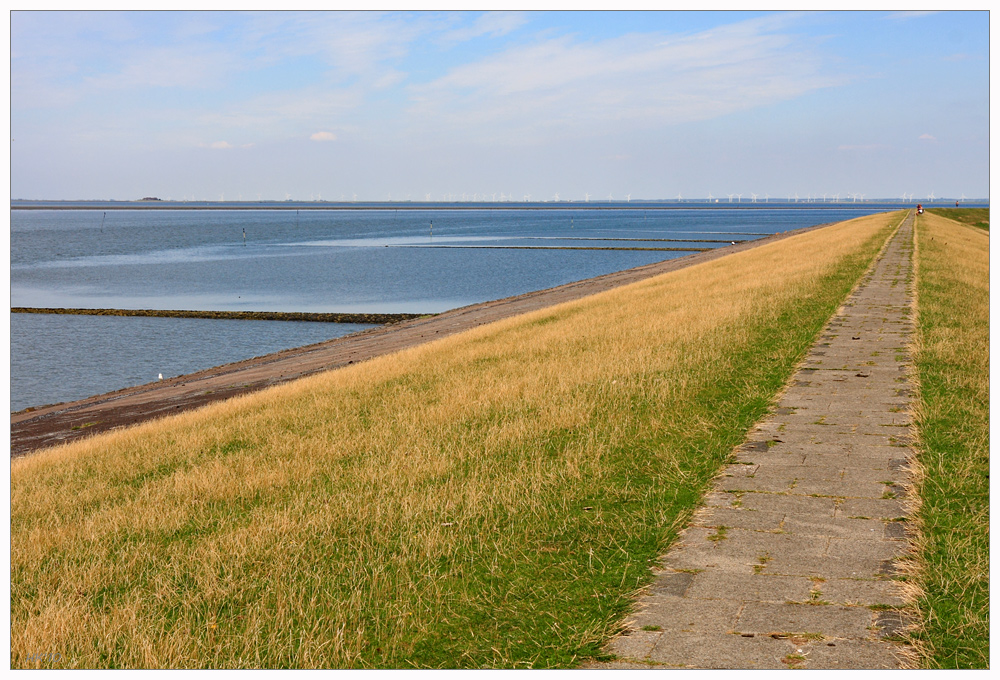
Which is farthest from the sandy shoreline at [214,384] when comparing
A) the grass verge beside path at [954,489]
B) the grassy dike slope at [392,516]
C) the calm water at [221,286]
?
the grass verge beside path at [954,489]

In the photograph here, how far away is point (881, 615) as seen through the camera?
15.6ft

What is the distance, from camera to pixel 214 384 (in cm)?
2580

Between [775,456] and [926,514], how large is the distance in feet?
5.67

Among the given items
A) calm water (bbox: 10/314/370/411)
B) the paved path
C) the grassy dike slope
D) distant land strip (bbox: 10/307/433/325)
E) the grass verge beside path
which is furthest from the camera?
distant land strip (bbox: 10/307/433/325)

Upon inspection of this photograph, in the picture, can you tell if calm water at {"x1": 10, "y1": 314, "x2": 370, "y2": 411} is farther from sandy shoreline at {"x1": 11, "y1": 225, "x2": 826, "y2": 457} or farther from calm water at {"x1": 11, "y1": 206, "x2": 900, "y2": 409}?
sandy shoreline at {"x1": 11, "y1": 225, "x2": 826, "y2": 457}

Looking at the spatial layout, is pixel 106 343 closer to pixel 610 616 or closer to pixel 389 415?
pixel 389 415

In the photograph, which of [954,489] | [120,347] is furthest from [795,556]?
[120,347]

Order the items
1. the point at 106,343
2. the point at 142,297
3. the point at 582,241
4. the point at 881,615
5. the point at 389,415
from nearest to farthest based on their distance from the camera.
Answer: the point at 881,615 < the point at 389,415 < the point at 106,343 < the point at 142,297 < the point at 582,241

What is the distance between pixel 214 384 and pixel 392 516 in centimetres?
2055

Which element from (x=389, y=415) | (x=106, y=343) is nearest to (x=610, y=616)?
(x=389, y=415)

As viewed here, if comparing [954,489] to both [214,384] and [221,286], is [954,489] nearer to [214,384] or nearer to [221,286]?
[214,384]

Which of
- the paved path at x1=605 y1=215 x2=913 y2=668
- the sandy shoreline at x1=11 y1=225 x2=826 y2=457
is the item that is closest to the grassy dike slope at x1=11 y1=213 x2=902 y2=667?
the paved path at x1=605 y1=215 x2=913 y2=668

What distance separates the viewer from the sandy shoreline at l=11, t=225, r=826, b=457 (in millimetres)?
20750

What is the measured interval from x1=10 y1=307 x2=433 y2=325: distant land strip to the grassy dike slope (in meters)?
30.3
